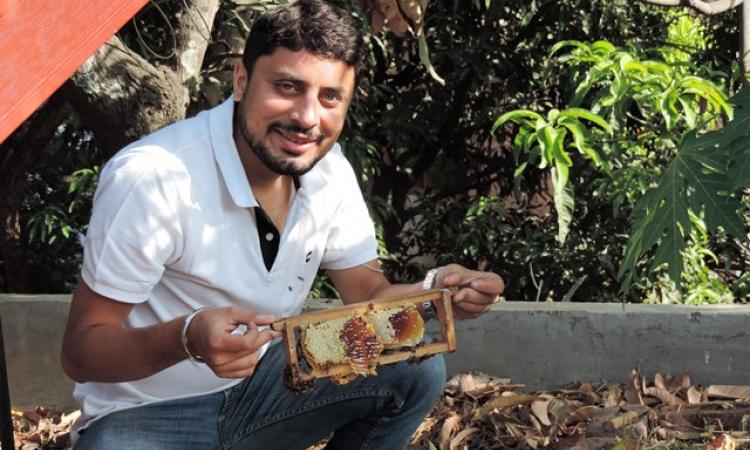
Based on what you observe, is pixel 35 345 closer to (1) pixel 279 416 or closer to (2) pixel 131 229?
(1) pixel 279 416

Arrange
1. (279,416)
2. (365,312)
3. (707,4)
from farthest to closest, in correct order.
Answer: (707,4)
(279,416)
(365,312)

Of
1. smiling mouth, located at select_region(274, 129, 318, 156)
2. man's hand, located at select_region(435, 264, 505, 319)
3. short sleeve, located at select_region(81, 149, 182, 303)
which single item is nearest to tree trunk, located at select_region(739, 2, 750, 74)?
man's hand, located at select_region(435, 264, 505, 319)

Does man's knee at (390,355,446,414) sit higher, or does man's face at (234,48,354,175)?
man's face at (234,48,354,175)

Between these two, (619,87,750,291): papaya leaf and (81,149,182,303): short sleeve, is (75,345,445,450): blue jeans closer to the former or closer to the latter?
(81,149,182,303): short sleeve

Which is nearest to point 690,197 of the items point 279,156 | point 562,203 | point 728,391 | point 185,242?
point 562,203

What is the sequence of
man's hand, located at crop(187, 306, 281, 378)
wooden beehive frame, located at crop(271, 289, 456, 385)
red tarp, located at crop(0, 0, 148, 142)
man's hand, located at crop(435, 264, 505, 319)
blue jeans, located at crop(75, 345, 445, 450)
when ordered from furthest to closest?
1. man's hand, located at crop(435, 264, 505, 319)
2. blue jeans, located at crop(75, 345, 445, 450)
3. wooden beehive frame, located at crop(271, 289, 456, 385)
4. man's hand, located at crop(187, 306, 281, 378)
5. red tarp, located at crop(0, 0, 148, 142)

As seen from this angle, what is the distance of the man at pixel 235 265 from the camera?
2.15m

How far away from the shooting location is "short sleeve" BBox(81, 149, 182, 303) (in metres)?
2.13

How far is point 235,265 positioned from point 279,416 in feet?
1.22

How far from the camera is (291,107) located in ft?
7.68

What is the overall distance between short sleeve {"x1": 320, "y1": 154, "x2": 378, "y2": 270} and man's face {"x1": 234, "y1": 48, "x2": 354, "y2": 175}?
0.28 meters

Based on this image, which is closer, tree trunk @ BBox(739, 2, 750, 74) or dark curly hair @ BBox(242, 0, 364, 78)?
dark curly hair @ BBox(242, 0, 364, 78)

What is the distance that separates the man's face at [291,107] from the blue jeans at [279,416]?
19.3 inches

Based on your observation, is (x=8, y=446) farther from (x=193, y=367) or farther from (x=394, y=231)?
(x=394, y=231)
